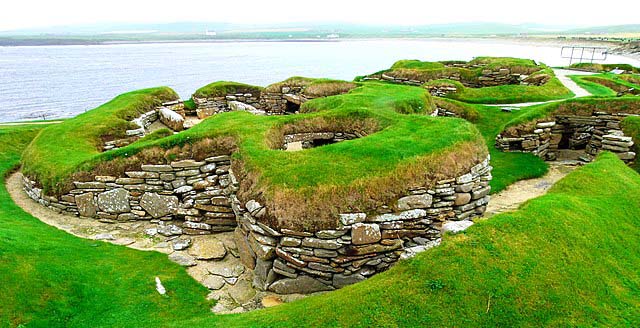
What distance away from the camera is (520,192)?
45.2ft

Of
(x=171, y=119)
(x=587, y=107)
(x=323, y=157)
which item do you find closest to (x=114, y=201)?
(x=323, y=157)

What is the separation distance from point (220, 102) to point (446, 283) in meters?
23.5

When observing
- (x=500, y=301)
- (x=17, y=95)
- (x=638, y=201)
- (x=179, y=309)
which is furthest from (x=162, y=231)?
(x=17, y=95)

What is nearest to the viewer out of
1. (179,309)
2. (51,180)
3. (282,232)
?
(179,309)

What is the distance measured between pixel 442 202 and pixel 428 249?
238 centimetres

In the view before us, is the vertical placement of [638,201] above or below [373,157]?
below

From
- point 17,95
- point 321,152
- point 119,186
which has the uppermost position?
point 321,152

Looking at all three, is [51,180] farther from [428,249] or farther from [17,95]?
[17,95]

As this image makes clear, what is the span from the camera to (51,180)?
13.9 metres

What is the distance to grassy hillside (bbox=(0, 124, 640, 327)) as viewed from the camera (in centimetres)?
689

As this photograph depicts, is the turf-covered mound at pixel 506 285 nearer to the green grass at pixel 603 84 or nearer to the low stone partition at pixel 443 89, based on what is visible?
the low stone partition at pixel 443 89

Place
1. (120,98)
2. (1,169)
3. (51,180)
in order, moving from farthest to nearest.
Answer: (120,98)
(1,169)
(51,180)

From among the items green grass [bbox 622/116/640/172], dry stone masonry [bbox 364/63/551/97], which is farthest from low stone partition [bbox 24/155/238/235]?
dry stone masonry [bbox 364/63/551/97]

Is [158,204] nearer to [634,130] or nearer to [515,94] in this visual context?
[634,130]
